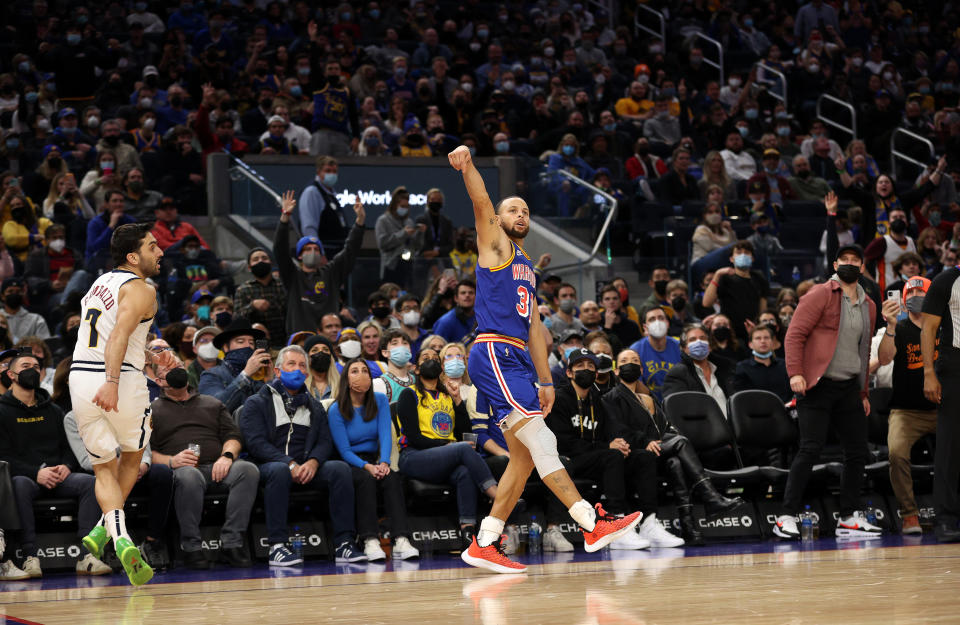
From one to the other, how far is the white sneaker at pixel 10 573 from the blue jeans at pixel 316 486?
1588mm

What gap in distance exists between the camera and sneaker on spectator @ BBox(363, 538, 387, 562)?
8719 millimetres

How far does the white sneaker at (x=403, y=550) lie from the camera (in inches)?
347

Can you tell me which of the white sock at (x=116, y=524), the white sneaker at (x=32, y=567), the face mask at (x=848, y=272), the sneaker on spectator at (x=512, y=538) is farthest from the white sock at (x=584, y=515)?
the white sneaker at (x=32, y=567)

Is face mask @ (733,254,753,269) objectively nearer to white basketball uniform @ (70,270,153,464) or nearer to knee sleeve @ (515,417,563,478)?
knee sleeve @ (515,417,563,478)

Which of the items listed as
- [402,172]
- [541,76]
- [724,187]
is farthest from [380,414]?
[541,76]

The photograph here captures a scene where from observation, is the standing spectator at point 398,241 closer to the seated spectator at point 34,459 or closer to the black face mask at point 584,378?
the black face mask at point 584,378

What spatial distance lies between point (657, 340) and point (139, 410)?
5.45m

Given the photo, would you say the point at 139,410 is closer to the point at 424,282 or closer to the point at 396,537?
the point at 396,537

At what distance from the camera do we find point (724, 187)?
16.7 m

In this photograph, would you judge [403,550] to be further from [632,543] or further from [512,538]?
[632,543]

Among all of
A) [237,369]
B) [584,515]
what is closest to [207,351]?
[237,369]

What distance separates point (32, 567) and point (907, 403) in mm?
6394

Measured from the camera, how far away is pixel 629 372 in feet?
32.8

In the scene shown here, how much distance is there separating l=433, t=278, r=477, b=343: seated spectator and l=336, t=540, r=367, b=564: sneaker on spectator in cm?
295
